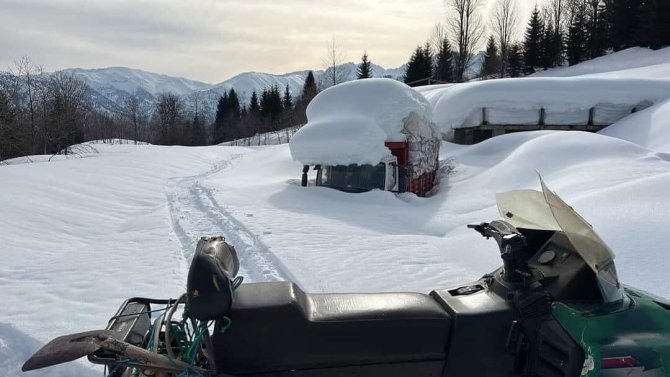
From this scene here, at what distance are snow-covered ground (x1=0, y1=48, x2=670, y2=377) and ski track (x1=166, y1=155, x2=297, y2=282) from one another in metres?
0.03

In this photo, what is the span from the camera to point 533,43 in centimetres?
4384

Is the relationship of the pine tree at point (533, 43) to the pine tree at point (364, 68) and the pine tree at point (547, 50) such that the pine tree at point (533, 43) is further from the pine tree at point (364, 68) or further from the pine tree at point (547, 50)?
the pine tree at point (364, 68)

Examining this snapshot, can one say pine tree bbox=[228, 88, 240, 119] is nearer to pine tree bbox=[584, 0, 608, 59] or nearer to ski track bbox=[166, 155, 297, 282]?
pine tree bbox=[584, 0, 608, 59]

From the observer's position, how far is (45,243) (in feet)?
24.2

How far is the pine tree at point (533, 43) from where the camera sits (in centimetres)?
4403

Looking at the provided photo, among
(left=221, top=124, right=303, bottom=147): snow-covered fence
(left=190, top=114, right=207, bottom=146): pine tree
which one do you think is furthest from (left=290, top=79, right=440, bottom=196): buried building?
(left=190, top=114, right=207, bottom=146): pine tree

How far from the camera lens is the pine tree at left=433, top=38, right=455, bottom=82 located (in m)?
47.8

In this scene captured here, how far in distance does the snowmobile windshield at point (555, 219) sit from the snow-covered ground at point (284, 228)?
281 cm

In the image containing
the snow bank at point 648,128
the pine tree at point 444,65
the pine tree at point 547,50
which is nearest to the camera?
the snow bank at point 648,128

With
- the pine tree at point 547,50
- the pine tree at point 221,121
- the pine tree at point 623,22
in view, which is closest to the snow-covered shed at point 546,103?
the pine tree at point 623,22

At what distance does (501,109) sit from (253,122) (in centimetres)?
4670

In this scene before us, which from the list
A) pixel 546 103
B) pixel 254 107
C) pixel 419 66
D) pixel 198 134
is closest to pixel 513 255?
pixel 546 103

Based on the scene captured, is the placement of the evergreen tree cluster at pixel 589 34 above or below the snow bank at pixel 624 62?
above

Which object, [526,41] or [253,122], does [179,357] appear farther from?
[253,122]
